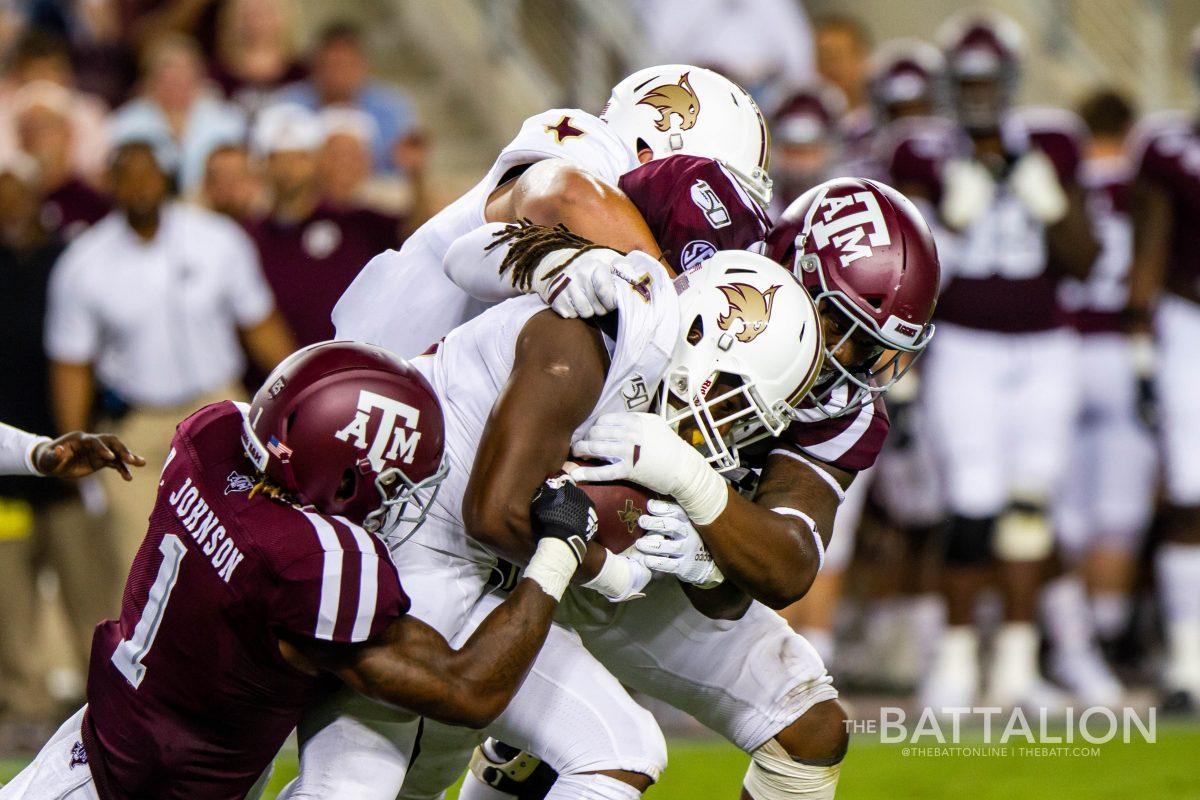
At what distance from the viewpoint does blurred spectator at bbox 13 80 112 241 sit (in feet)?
23.8

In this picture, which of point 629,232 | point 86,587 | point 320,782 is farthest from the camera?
point 86,587

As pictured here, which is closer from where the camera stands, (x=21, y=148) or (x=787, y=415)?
(x=787, y=415)

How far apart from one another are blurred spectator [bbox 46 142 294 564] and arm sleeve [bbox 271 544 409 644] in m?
3.79

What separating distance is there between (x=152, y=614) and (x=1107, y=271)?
520 cm

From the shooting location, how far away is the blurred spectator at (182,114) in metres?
7.72

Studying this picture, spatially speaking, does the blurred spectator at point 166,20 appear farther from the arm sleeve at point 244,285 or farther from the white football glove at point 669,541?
the white football glove at point 669,541

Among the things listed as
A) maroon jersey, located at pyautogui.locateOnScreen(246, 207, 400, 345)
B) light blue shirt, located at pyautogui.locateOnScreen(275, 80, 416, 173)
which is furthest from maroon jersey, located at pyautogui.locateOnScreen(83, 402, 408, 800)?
light blue shirt, located at pyautogui.locateOnScreen(275, 80, 416, 173)

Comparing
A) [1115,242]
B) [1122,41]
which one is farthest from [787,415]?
[1122,41]

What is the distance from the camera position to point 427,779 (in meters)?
3.76

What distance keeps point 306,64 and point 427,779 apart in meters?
5.36

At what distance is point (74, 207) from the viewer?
7.27m

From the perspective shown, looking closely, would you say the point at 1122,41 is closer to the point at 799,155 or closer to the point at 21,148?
the point at 799,155

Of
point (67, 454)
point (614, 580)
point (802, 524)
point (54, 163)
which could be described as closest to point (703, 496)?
point (614, 580)

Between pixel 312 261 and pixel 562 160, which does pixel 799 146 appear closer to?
pixel 312 261
